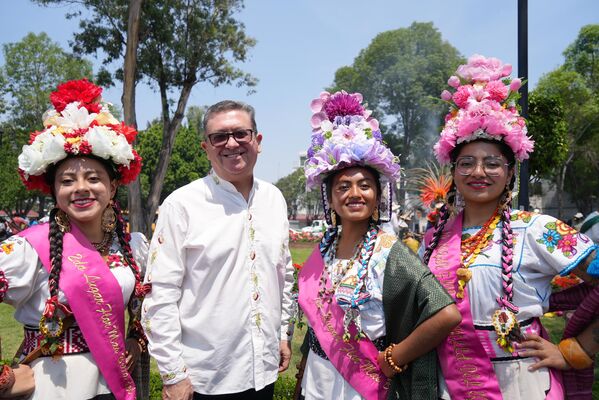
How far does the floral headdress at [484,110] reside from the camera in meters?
2.69

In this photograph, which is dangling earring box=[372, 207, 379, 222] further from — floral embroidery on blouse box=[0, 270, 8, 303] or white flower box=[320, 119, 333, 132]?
floral embroidery on blouse box=[0, 270, 8, 303]

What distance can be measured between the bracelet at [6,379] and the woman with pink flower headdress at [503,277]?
86.0 inches

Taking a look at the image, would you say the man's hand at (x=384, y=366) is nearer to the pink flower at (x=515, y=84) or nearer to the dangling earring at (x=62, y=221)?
the pink flower at (x=515, y=84)

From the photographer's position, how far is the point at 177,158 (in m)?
41.7

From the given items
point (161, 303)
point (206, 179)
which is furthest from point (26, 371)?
point (206, 179)

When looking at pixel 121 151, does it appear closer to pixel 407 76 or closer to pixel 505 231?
pixel 505 231

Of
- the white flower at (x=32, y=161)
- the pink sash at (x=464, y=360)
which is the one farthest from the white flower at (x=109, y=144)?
the pink sash at (x=464, y=360)

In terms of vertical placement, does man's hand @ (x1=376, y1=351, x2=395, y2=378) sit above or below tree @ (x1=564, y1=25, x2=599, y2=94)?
below

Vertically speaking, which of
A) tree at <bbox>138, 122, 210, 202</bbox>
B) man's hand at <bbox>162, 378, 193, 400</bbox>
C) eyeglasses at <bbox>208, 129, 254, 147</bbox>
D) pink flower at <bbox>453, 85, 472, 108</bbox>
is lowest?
man's hand at <bbox>162, 378, 193, 400</bbox>

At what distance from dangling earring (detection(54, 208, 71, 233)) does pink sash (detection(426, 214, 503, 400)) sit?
2106mm

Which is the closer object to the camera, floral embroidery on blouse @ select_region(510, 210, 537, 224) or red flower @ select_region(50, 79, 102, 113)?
floral embroidery on blouse @ select_region(510, 210, 537, 224)

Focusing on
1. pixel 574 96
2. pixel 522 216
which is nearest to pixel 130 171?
pixel 522 216

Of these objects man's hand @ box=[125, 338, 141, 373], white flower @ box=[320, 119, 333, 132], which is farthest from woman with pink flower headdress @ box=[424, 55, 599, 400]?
man's hand @ box=[125, 338, 141, 373]

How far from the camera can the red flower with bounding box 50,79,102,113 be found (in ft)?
9.18
